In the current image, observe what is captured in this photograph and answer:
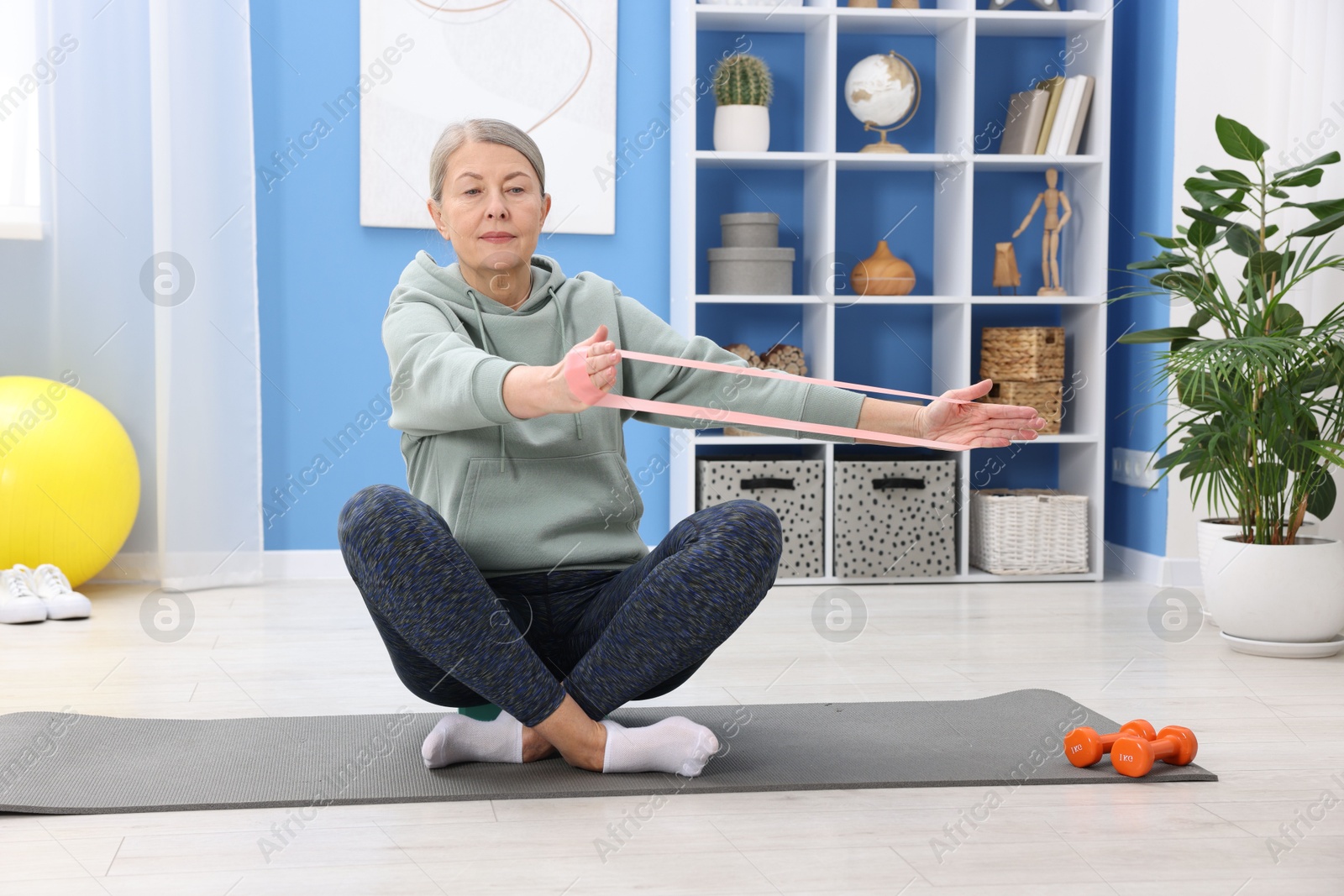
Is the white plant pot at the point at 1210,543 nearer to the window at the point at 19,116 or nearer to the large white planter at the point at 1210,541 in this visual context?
the large white planter at the point at 1210,541

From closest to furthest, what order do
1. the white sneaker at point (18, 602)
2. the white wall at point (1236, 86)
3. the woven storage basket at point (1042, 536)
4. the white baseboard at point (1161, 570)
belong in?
the white sneaker at point (18, 602) < the white wall at point (1236, 86) < the white baseboard at point (1161, 570) < the woven storage basket at point (1042, 536)

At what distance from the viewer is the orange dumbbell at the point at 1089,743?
166 centimetres

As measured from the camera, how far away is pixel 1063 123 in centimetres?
338

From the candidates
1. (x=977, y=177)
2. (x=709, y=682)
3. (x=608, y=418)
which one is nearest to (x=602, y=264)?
(x=977, y=177)

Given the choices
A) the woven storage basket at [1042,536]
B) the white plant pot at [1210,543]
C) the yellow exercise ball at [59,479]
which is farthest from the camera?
the woven storage basket at [1042,536]

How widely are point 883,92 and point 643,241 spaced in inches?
30.2

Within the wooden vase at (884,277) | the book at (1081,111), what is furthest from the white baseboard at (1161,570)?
the book at (1081,111)

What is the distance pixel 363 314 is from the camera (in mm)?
3418

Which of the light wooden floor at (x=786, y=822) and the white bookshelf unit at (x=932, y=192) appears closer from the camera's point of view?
the light wooden floor at (x=786, y=822)

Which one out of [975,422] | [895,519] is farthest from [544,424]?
[895,519]

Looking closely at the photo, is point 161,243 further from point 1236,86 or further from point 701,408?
point 1236,86

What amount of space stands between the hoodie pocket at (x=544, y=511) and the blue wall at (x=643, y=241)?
1.84 m

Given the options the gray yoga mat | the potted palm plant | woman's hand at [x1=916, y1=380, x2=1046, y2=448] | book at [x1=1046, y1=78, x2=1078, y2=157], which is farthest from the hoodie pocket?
book at [x1=1046, y1=78, x2=1078, y2=157]

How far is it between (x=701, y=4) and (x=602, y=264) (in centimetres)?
74
